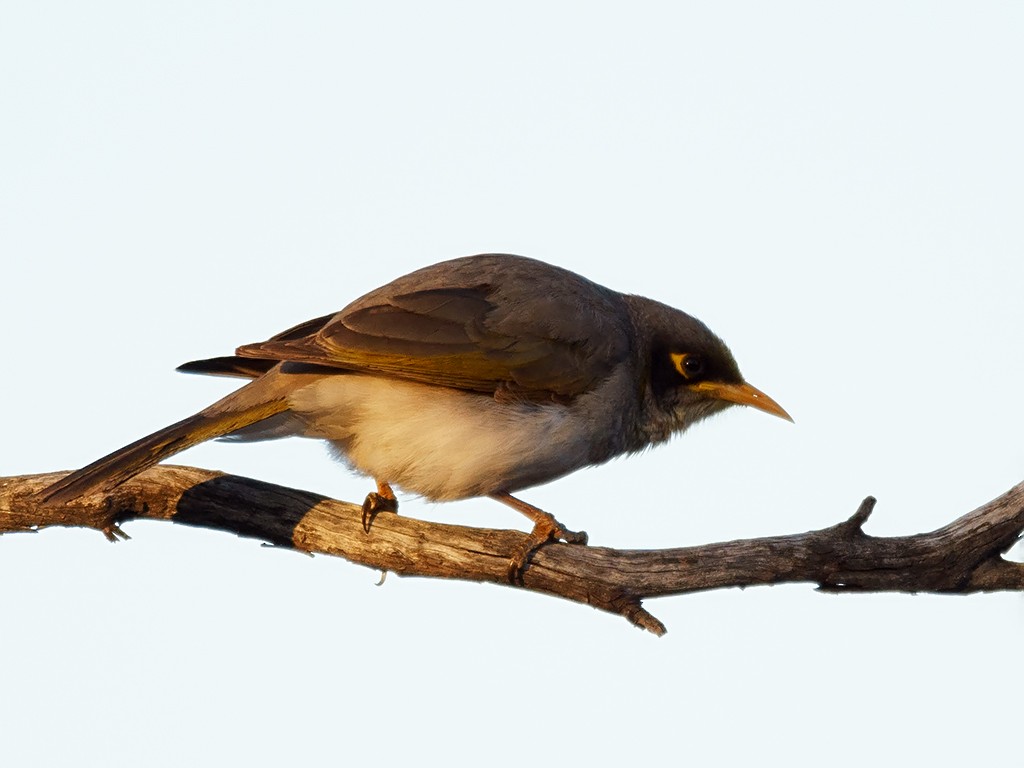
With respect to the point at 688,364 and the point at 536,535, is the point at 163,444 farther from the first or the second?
the point at 688,364

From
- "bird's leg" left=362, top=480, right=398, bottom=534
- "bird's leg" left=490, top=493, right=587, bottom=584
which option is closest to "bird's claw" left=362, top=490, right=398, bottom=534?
"bird's leg" left=362, top=480, right=398, bottom=534

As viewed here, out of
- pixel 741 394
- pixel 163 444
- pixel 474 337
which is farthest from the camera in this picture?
pixel 741 394

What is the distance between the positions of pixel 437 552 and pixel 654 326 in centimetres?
284

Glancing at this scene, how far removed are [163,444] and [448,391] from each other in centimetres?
193

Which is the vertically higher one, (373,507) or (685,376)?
(685,376)

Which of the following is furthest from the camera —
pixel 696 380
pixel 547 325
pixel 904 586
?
pixel 696 380

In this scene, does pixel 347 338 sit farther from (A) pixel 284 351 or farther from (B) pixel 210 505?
(B) pixel 210 505

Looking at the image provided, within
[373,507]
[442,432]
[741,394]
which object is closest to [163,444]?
[373,507]

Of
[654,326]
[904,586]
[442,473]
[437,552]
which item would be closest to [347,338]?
[442,473]

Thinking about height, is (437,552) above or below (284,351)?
below

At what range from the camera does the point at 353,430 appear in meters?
8.16

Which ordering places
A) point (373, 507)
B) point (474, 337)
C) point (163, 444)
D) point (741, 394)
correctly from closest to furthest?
point (163, 444), point (373, 507), point (474, 337), point (741, 394)

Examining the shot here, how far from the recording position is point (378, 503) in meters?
7.96

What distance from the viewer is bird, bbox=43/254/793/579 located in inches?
309
